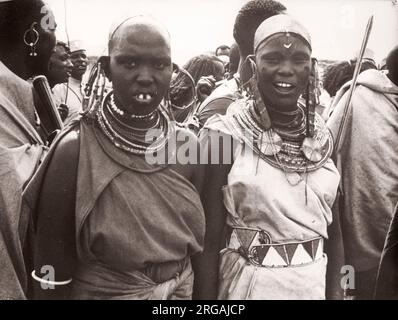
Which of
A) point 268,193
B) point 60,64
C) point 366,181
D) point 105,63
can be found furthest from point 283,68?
point 60,64

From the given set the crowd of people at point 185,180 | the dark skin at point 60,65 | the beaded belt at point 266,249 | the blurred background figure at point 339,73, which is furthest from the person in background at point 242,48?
the blurred background figure at point 339,73

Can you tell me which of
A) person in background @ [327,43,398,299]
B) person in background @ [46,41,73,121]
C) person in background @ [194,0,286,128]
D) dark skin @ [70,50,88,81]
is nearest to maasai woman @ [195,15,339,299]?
person in background @ [194,0,286,128]

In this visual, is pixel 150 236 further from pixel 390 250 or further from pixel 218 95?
pixel 390 250

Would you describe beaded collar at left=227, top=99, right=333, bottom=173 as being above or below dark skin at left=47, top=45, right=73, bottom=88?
below

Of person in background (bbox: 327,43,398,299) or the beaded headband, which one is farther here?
person in background (bbox: 327,43,398,299)

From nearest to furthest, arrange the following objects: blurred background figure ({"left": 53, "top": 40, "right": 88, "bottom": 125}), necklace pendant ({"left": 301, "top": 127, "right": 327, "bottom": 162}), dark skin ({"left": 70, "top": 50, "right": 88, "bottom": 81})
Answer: necklace pendant ({"left": 301, "top": 127, "right": 327, "bottom": 162}) < blurred background figure ({"left": 53, "top": 40, "right": 88, "bottom": 125}) < dark skin ({"left": 70, "top": 50, "right": 88, "bottom": 81})

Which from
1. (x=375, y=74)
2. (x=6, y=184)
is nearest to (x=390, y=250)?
(x=375, y=74)

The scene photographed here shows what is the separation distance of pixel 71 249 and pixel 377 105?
6.09 ft

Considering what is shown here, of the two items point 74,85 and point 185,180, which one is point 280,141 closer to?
point 185,180

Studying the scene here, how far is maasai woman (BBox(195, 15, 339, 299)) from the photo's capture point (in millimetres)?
2467

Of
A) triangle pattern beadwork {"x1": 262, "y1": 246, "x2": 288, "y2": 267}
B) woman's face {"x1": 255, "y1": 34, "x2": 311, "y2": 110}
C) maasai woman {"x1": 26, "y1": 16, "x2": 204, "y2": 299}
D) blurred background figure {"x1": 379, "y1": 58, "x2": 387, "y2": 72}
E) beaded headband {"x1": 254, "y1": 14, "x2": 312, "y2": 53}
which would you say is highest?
beaded headband {"x1": 254, "y1": 14, "x2": 312, "y2": 53}

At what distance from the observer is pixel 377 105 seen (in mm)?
3041

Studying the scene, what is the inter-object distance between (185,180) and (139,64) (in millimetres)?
543

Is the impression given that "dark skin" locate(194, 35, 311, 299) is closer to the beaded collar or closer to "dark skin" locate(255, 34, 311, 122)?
"dark skin" locate(255, 34, 311, 122)
